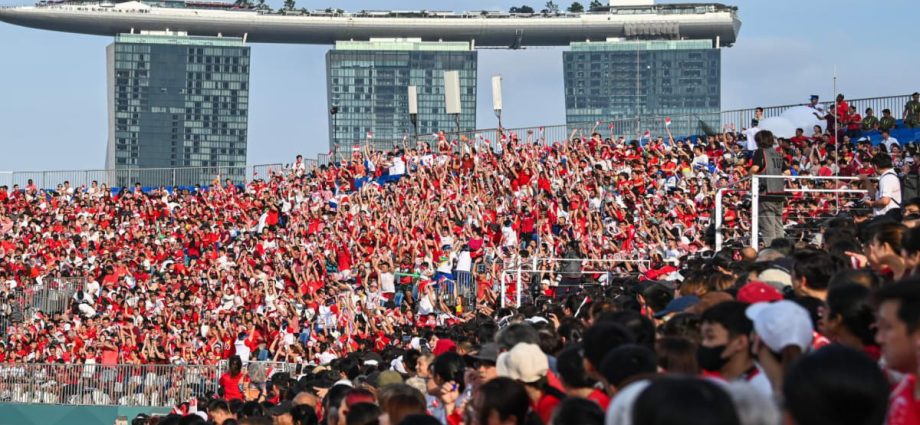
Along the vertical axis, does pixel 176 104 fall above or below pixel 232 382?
above

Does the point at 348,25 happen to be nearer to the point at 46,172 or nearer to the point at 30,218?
the point at 46,172

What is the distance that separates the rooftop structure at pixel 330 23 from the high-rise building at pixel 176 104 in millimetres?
20226

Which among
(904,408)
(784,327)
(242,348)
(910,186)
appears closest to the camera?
(904,408)

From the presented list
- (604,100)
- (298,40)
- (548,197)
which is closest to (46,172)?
(548,197)

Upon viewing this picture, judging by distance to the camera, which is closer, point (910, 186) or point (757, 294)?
point (757, 294)

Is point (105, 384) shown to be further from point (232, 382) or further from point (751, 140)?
point (751, 140)

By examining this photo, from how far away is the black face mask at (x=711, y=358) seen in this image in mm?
6016

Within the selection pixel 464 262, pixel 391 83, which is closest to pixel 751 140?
pixel 464 262

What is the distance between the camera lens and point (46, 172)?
4884 centimetres

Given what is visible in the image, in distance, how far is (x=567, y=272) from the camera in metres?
22.0

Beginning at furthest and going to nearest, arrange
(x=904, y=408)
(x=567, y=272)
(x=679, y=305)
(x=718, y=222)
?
(x=567, y=272) < (x=718, y=222) < (x=679, y=305) < (x=904, y=408)

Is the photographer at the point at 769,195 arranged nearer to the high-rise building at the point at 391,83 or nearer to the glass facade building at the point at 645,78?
the high-rise building at the point at 391,83

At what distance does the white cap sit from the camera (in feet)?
18.2

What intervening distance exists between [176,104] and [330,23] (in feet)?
150
